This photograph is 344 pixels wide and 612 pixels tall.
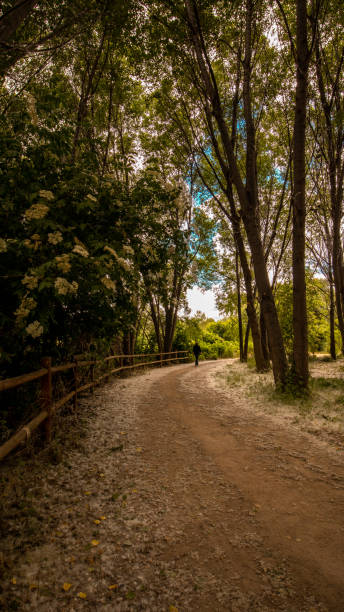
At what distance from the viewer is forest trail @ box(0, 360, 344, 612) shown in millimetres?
2141

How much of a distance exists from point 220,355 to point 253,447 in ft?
99.0

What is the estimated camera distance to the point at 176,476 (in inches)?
153

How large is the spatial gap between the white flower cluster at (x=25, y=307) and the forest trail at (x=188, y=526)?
2.03m

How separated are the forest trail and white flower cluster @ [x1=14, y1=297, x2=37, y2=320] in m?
2.03

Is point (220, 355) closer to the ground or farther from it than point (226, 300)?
closer to the ground

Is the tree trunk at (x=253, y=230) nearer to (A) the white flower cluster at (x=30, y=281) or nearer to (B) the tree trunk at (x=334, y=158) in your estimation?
(B) the tree trunk at (x=334, y=158)

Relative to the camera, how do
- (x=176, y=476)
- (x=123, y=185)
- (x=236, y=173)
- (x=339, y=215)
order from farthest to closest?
(x=339, y=215), (x=236, y=173), (x=123, y=185), (x=176, y=476)

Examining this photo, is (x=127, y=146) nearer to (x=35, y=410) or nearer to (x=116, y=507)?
(x=35, y=410)

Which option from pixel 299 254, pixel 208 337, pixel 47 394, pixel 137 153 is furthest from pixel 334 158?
pixel 208 337

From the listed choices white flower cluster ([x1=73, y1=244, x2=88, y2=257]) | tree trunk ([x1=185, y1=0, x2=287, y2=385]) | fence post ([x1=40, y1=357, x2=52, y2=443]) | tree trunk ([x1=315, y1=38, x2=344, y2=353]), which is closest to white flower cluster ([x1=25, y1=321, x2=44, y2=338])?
white flower cluster ([x1=73, y1=244, x2=88, y2=257])

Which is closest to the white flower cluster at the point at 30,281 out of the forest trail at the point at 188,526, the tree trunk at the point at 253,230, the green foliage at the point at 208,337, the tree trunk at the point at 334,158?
the forest trail at the point at 188,526

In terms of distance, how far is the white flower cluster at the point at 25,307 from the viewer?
3.10 m

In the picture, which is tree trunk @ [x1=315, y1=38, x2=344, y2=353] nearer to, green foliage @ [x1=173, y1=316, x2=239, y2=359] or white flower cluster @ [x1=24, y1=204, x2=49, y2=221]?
white flower cluster @ [x1=24, y1=204, x2=49, y2=221]

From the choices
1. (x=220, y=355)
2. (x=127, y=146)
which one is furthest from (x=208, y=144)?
(x=220, y=355)
